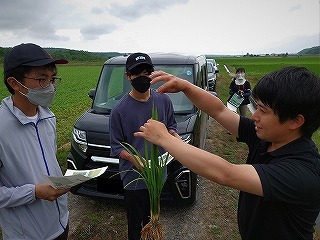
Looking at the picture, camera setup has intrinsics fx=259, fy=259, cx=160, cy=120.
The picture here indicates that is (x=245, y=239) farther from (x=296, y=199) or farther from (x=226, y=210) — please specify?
(x=226, y=210)

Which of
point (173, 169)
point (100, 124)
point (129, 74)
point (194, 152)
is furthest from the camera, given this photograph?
point (100, 124)

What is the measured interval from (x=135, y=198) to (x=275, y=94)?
1.86 m

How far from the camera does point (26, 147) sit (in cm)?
184

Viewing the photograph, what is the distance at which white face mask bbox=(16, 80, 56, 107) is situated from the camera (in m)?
1.86

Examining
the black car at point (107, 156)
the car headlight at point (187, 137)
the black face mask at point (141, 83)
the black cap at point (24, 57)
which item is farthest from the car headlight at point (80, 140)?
the black cap at point (24, 57)

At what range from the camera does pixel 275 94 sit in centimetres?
132

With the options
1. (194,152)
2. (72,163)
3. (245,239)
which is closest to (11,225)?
(194,152)

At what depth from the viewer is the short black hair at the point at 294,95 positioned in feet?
4.19

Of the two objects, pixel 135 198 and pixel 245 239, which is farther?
pixel 135 198

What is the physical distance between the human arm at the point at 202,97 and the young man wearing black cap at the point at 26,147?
82 cm

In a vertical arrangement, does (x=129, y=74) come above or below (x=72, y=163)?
above

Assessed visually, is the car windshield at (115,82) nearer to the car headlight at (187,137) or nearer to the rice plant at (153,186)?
the car headlight at (187,137)

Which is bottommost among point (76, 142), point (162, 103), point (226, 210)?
point (226, 210)

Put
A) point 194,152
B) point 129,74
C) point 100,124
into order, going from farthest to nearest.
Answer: point 100,124 → point 129,74 → point 194,152
